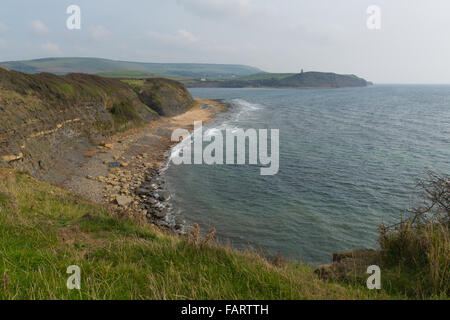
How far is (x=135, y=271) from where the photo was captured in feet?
15.8

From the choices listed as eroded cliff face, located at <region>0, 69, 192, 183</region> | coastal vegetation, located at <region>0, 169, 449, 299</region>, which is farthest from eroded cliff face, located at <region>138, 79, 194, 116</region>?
coastal vegetation, located at <region>0, 169, 449, 299</region>

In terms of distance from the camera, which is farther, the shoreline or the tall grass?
the shoreline

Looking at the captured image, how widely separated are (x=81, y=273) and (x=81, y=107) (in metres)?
31.4

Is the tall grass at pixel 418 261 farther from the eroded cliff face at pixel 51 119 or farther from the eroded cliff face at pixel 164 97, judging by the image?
the eroded cliff face at pixel 164 97

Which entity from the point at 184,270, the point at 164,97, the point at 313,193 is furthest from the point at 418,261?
the point at 164,97

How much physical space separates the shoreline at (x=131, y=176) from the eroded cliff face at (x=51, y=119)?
1910mm

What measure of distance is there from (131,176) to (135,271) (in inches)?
824

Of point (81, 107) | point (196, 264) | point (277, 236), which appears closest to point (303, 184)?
point (277, 236)

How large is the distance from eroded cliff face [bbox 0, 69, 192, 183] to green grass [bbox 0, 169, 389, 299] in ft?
49.9

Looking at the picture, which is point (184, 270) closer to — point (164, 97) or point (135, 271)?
point (135, 271)

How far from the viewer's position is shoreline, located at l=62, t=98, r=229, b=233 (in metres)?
19.0

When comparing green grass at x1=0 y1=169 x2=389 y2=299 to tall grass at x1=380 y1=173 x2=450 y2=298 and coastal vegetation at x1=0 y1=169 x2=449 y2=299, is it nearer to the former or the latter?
coastal vegetation at x1=0 y1=169 x2=449 y2=299

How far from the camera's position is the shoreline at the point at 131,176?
19.0 meters

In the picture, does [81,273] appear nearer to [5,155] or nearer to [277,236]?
[277,236]
